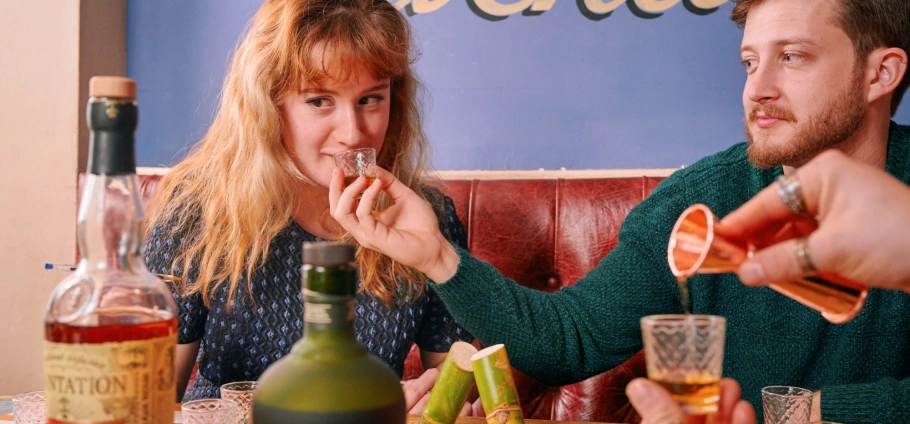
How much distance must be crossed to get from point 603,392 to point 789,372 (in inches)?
25.7

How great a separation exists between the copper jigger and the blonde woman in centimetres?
101

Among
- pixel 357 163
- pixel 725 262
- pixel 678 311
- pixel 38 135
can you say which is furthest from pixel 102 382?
pixel 38 135

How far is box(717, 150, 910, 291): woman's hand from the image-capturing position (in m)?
0.75

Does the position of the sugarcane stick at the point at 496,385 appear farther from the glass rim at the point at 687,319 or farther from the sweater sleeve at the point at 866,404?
the sweater sleeve at the point at 866,404

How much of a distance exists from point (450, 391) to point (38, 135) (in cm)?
223

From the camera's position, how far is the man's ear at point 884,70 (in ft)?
5.58

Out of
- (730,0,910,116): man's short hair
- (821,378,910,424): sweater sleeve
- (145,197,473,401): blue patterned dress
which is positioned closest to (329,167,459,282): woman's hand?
(145,197,473,401): blue patterned dress

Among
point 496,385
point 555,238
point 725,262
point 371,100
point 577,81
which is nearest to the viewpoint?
point 725,262

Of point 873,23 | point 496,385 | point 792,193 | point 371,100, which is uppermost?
point 873,23

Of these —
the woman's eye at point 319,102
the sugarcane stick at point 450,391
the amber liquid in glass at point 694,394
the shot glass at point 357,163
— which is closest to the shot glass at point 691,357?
the amber liquid in glass at point 694,394

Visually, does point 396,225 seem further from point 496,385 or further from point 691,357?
point 691,357

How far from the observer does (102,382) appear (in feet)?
2.06

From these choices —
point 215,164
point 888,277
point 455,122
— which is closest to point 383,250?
point 215,164

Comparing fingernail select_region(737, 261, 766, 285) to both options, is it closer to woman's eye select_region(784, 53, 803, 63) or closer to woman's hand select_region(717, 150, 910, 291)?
woman's hand select_region(717, 150, 910, 291)
